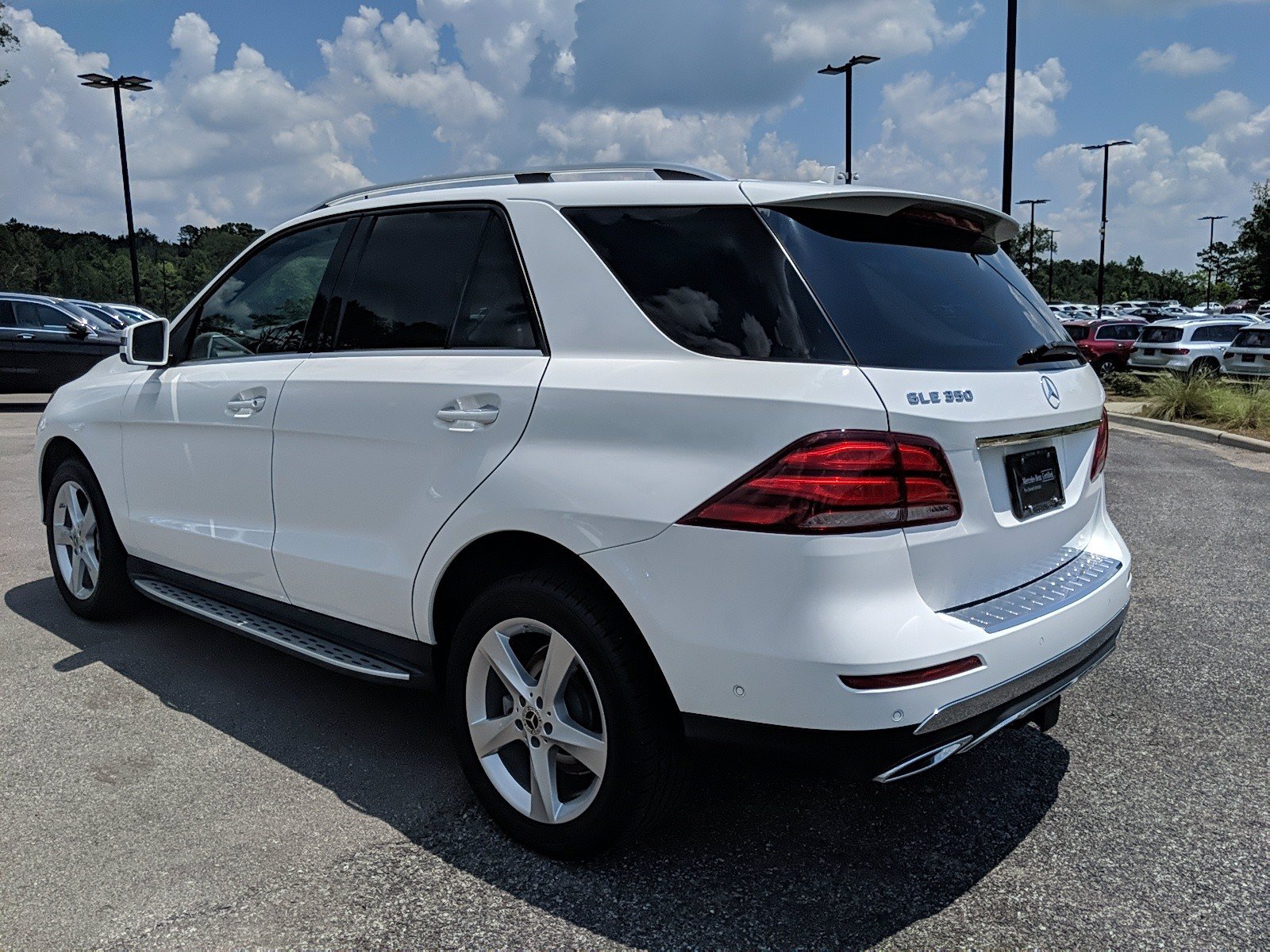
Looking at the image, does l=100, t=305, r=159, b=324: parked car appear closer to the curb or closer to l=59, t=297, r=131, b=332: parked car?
l=59, t=297, r=131, b=332: parked car

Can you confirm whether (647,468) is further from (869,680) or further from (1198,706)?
(1198,706)

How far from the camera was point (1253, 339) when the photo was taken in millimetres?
20875

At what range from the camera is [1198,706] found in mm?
4043

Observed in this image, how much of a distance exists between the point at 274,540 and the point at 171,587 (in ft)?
3.20

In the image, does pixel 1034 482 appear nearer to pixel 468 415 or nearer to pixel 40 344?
pixel 468 415

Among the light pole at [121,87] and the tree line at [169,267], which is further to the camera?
the tree line at [169,267]

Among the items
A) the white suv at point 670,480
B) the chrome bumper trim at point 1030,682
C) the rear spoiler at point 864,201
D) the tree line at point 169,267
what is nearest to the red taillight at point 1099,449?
the white suv at point 670,480

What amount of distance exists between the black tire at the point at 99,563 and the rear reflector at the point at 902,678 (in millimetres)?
3678

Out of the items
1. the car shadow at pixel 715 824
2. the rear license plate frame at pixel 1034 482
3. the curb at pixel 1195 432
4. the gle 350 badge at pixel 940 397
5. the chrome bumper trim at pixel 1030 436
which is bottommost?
the curb at pixel 1195 432

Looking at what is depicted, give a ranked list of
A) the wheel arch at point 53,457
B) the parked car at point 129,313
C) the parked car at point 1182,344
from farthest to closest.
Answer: the parked car at point 1182,344, the parked car at point 129,313, the wheel arch at point 53,457

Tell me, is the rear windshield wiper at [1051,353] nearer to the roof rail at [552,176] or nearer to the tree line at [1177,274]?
the roof rail at [552,176]

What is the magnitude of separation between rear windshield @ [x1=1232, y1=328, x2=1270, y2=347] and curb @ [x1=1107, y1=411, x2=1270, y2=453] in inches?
246

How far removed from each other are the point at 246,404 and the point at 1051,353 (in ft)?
8.89

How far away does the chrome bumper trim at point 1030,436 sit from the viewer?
8.43 ft
